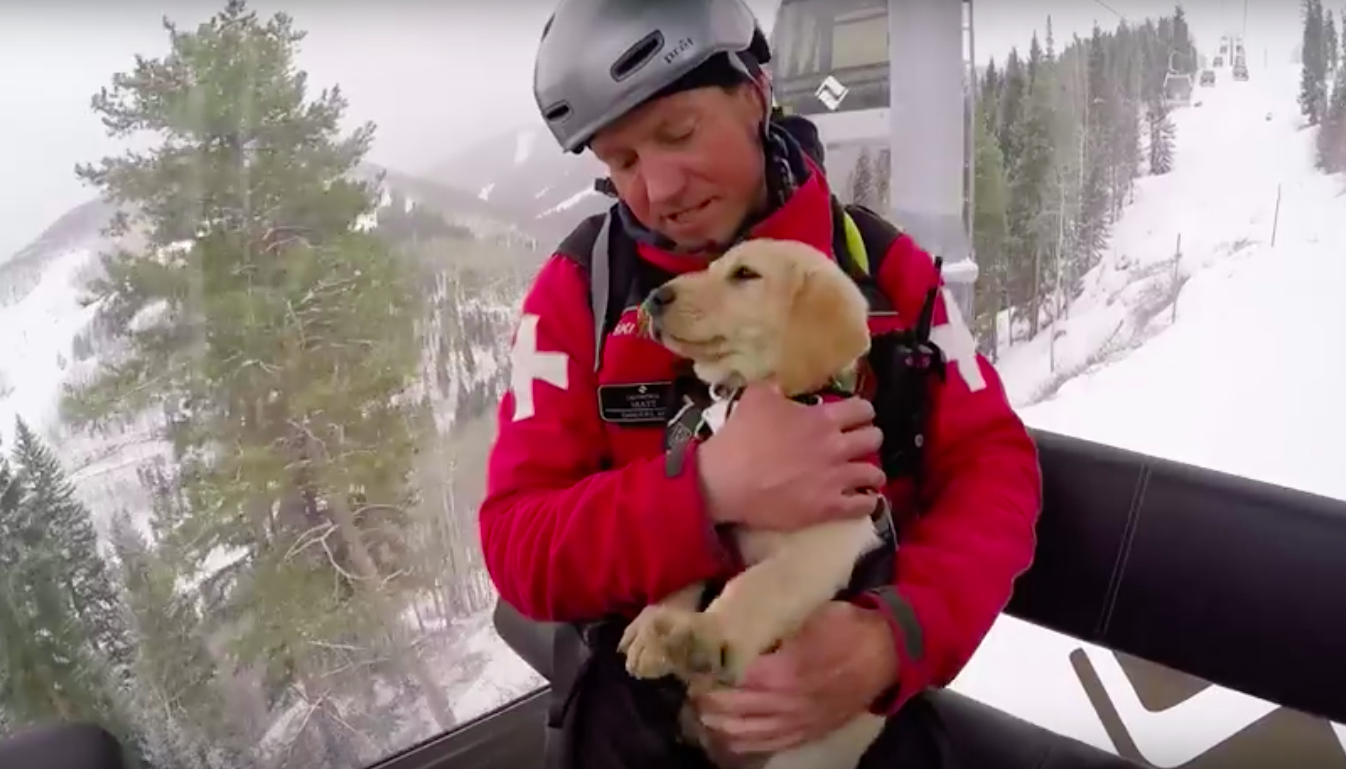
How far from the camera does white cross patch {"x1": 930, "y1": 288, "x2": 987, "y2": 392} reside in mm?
1057

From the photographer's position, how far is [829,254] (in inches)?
40.1

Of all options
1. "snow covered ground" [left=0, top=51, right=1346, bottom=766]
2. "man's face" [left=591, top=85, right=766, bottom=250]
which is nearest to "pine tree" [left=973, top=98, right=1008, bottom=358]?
"snow covered ground" [left=0, top=51, right=1346, bottom=766]

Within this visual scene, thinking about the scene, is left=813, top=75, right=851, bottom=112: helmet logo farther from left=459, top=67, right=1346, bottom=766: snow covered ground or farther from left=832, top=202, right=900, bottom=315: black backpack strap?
left=832, top=202, right=900, bottom=315: black backpack strap

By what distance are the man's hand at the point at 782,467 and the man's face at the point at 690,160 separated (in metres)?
0.19

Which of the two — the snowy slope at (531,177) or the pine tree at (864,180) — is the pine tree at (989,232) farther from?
the snowy slope at (531,177)

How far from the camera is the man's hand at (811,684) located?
88cm

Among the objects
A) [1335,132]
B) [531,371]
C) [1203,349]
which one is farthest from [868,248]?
[1335,132]

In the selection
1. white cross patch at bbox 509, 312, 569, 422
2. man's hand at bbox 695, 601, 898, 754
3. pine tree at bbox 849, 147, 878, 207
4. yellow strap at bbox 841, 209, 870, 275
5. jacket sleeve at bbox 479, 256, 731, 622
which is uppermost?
pine tree at bbox 849, 147, 878, 207

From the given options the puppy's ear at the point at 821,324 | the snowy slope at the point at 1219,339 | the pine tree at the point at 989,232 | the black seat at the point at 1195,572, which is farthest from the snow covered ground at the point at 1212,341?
the puppy's ear at the point at 821,324

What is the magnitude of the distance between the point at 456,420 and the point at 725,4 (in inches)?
35.3

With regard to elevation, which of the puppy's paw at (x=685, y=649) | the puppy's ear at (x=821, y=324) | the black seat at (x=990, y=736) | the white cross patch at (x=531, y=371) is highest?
the puppy's ear at (x=821, y=324)

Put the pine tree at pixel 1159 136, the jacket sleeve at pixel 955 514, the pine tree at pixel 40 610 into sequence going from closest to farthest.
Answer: the jacket sleeve at pixel 955 514, the pine tree at pixel 40 610, the pine tree at pixel 1159 136

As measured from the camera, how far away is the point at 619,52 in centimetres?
93

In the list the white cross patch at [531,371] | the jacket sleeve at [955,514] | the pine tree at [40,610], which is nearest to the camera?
the jacket sleeve at [955,514]
